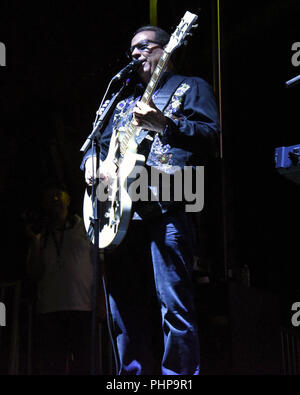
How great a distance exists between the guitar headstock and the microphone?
167 millimetres

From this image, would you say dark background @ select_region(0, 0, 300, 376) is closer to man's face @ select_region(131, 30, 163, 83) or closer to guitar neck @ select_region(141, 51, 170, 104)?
man's face @ select_region(131, 30, 163, 83)

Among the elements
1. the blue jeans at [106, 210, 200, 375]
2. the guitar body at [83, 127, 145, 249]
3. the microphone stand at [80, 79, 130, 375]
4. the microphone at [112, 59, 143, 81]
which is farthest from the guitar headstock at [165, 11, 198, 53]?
the blue jeans at [106, 210, 200, 375]

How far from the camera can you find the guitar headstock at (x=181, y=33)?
8.98 feet

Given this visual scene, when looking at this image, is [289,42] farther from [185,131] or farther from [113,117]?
[185,131]

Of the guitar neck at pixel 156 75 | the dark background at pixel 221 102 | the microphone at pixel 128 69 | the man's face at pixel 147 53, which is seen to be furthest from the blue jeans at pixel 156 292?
the dark background at pixel 221 102

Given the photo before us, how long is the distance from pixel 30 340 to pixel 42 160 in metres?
1.83

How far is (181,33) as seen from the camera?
278 cm

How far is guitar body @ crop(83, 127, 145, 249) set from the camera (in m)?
2.67

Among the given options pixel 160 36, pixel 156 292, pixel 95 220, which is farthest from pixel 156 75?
pixel 156 292

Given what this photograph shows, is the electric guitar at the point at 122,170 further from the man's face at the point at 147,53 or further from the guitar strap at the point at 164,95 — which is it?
the man's face at the point at 147,53

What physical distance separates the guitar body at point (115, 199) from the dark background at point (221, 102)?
58.6 inches

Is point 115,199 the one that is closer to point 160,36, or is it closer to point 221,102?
point 160,36

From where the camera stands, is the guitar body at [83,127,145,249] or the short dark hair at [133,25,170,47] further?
the short dark hair at [133,25,170,47]

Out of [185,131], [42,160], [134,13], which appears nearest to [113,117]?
[185,131]
